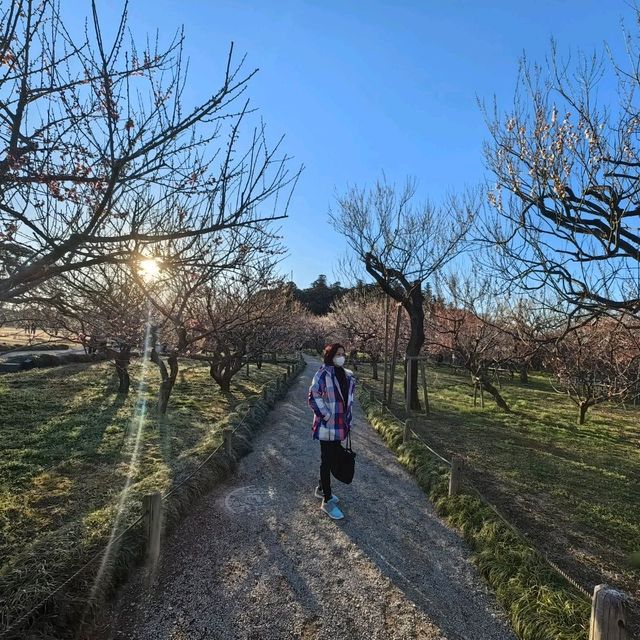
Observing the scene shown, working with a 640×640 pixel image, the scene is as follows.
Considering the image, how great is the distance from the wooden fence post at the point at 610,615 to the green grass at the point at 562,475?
1.91m

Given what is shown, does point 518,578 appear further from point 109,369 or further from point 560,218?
point 109,369

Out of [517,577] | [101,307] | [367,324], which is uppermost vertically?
[367,324]

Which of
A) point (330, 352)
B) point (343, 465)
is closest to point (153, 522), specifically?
point (343, 465)

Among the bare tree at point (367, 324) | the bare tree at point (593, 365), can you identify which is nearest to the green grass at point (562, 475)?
the bare tree at point (593, 365)

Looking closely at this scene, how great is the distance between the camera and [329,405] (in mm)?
4918

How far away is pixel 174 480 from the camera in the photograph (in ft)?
18.4

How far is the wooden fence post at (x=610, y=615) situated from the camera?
240cm

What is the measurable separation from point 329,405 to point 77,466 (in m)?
4.24

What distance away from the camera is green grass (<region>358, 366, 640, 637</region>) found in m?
4.63

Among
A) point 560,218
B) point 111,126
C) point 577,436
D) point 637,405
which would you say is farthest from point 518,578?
point 637,405

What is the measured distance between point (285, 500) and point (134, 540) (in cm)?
218

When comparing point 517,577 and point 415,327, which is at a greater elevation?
point 415,327

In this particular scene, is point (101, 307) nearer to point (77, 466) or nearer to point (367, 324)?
point (77, 466)

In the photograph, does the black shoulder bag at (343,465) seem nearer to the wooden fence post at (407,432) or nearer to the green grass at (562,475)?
the green grass at (562,475)
